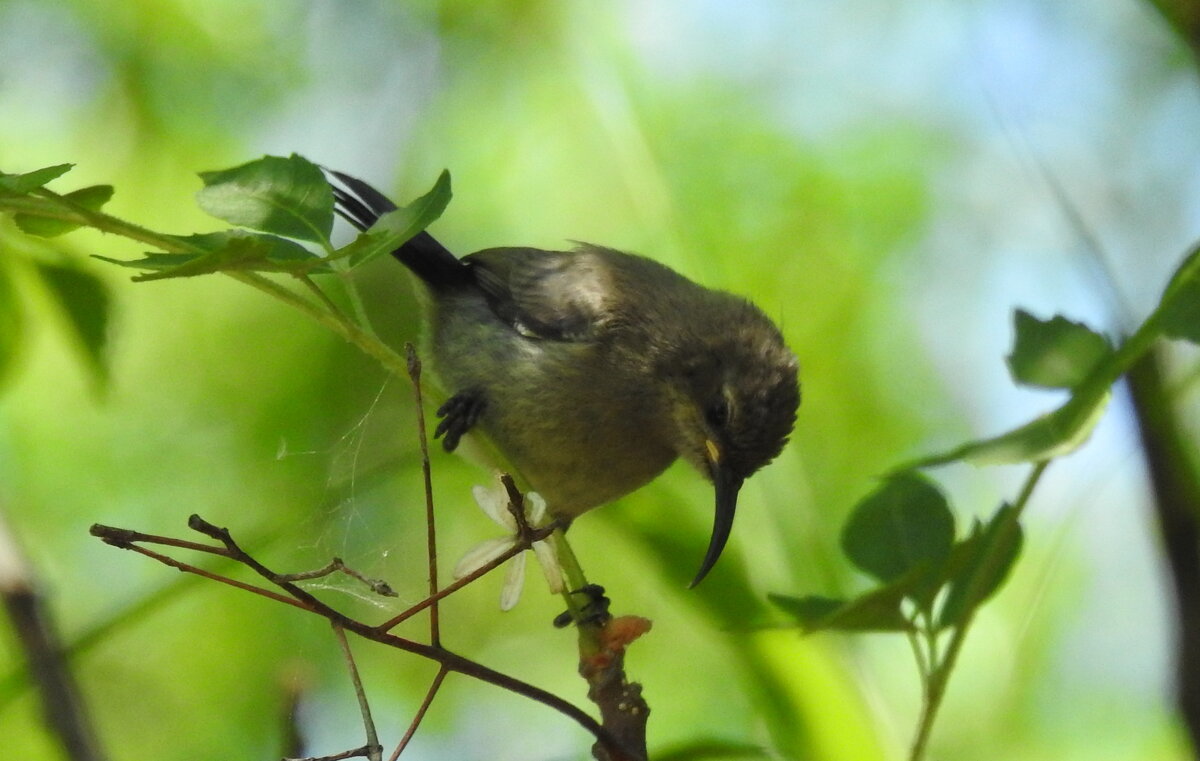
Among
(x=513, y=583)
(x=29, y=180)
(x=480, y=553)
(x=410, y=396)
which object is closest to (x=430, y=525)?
(x=480, y=553)

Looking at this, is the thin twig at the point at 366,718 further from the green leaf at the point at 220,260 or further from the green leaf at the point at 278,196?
the green leaf at the point at 278,196

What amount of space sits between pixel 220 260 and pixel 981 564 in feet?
4.17

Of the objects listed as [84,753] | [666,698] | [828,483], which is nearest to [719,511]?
[828,483]

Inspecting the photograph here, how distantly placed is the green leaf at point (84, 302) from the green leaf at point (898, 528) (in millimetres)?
1482

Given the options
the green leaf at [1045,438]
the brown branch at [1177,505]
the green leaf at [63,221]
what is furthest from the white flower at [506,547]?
the brown branch at [1177,505]

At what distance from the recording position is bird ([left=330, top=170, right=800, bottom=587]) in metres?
3.50

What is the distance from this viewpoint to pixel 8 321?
7.28 ft

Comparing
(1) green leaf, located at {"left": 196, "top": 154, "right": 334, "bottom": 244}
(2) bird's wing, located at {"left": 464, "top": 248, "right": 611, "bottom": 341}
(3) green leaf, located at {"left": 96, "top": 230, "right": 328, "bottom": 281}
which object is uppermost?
(2) bird's wing, located at {"left": 464, "top": 248, "right": 611, "bottom": 341}

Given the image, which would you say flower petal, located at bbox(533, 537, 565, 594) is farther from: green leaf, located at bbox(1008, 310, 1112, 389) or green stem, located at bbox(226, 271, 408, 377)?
green leaf, located at bbox(1008, 310, 1112, 389)

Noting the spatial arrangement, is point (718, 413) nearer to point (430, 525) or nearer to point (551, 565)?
point (551, 565)

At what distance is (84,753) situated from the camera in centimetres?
180

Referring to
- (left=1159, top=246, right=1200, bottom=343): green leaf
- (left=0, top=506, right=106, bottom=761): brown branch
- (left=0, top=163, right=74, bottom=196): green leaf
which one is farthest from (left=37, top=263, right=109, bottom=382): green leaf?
(left=1159, top=246, right=1200, bottom=343): green leaf

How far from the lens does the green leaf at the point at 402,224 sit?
1.47 metres

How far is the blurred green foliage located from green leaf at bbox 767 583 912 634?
0.46 metres
